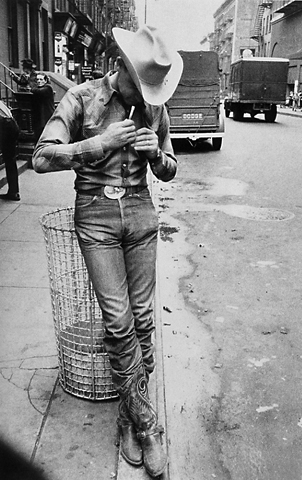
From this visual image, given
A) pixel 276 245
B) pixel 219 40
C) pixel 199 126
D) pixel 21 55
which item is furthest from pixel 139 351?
pixel 219 40

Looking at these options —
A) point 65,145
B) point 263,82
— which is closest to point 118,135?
point 65,145

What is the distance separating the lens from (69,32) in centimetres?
2433

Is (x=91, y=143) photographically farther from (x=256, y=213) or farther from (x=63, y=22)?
(x=63, y=22)

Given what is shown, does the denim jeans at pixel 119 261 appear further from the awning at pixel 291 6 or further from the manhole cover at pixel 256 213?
the awning at pixel 291 6

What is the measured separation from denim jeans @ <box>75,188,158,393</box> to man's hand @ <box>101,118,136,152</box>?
13.1 inches

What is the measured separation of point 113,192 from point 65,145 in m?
0.35

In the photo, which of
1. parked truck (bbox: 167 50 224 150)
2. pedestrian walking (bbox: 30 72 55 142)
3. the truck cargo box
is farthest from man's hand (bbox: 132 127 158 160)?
the truck cargo box

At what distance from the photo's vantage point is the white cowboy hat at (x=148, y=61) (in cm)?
253

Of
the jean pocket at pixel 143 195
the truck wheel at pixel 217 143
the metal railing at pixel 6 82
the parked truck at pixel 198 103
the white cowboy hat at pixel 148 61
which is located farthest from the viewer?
the truck wheel at pixel 217 143

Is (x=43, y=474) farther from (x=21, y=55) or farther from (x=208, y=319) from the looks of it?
(x=21, y=55)

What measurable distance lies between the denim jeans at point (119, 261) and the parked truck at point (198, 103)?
1421cm

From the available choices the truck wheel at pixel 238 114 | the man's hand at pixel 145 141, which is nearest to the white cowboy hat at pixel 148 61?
the man's hand at pixel 145 141

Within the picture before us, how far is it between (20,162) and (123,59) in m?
9.39

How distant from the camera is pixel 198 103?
1698 centimetres
